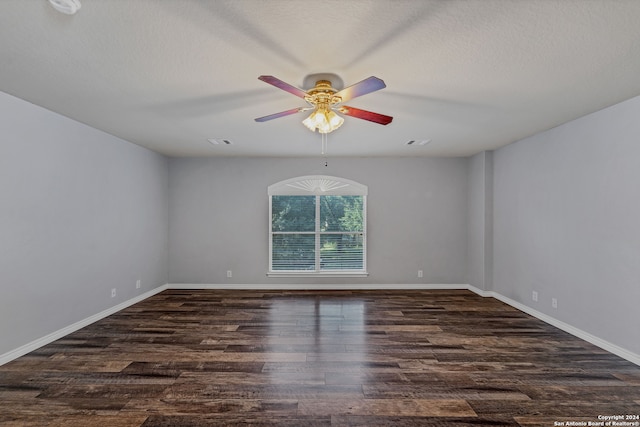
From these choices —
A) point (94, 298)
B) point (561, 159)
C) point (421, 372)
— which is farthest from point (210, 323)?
point (561, 159)

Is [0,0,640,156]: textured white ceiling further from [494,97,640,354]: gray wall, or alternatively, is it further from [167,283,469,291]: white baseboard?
[167,283,469,291]: white baseboard

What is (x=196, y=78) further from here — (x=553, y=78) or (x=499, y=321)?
(x=499, y=321)

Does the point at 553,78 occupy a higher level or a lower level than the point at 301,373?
higher

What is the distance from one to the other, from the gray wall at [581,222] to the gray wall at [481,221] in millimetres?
379

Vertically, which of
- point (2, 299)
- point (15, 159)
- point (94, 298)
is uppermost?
point (15, 159)

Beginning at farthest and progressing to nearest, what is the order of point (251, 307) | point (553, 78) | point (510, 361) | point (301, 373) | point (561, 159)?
point (251, 307) < point (561, 159) < point (510, 361) < point (301, 373) < point (553, 78)

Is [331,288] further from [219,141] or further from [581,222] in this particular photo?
[581,222]

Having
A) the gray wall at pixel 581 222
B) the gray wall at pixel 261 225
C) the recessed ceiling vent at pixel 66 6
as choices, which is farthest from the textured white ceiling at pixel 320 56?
the gray wall at pixel 261 225

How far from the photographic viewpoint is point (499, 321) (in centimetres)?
412

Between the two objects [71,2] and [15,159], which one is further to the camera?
[15,159]

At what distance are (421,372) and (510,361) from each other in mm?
914

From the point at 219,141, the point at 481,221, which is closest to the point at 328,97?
the point at 219,141

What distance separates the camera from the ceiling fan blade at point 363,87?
196cm

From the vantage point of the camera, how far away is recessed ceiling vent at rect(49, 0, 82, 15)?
5.41 ft
